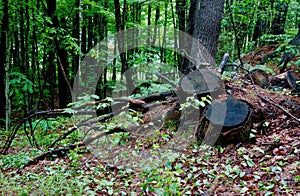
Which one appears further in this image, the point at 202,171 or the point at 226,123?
the point at 226,123

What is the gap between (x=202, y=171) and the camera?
342 cm

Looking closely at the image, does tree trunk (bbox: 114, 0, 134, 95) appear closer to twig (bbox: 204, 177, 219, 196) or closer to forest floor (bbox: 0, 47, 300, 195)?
forest floor (bbox: 0, 47, 300, 195)

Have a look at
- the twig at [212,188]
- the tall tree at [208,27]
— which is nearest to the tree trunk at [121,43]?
the tall tree at [208,27]

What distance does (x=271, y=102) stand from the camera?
Answer: 169 inches

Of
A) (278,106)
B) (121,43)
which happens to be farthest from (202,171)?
(121,43)

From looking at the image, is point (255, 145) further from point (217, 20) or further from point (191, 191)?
point (217, 20)

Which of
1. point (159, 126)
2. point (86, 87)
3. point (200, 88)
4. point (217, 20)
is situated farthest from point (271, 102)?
point (86, 87)

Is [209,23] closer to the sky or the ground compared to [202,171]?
closer to the sky

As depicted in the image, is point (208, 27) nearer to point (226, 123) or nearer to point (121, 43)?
point (226, 123)

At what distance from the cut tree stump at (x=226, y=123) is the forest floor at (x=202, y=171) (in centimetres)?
14

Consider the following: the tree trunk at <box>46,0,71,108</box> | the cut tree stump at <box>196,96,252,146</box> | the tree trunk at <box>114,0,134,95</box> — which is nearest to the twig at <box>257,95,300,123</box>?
the cut tree stump at <box>196,96,252,146</box>

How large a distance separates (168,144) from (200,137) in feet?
2.10

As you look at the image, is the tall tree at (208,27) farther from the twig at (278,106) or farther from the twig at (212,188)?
the twig at (212,188)

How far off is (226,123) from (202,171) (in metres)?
0.91
